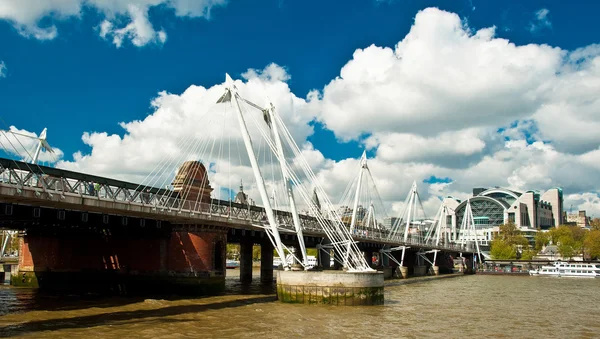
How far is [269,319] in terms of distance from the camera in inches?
1415

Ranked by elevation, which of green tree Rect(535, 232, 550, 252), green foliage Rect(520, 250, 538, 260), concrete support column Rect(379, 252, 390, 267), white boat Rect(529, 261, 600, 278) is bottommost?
white boat Rect(529, 261, 600, 278)

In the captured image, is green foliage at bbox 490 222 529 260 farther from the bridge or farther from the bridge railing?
the bridge railing

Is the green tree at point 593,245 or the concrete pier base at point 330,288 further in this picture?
the green tree at point 593,245

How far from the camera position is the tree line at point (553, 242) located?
466ft

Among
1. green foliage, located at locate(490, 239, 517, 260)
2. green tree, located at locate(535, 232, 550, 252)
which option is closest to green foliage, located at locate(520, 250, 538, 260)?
green foliage, located at locate(490, 239, 517, 260)

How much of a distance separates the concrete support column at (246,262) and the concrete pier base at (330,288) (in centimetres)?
3420

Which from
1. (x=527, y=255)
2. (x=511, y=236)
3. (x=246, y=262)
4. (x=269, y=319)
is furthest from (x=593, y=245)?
(x=269, y=319)

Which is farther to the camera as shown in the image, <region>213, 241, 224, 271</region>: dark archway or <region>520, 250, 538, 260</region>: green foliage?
<region>520, 250, 538, 260</region>: green foliage

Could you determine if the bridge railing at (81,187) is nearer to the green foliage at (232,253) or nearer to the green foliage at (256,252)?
the green foliage at (256,252)

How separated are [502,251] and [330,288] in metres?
123

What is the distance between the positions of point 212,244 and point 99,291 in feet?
40.1

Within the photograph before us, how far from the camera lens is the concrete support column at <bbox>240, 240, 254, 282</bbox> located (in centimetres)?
7843

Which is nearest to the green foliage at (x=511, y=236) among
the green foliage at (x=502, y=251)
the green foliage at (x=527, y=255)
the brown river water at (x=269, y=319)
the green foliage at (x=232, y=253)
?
the green foliage at (x=502, y=251)

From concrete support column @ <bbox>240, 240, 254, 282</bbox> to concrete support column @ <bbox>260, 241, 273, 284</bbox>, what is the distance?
1833 mm
